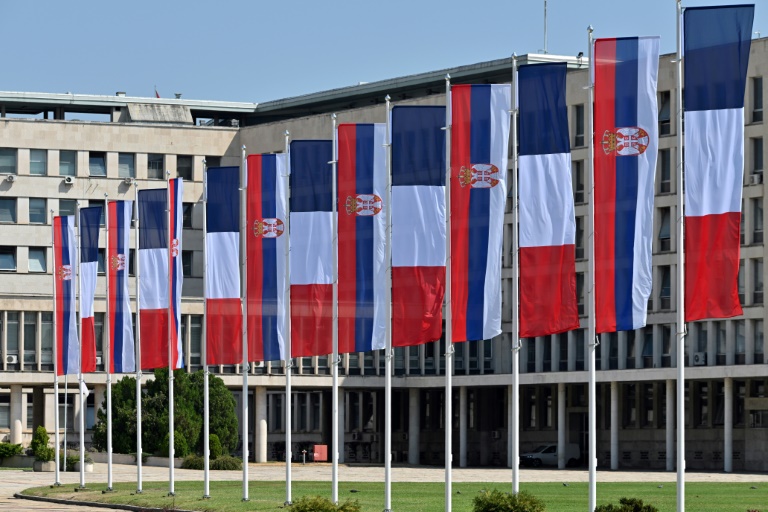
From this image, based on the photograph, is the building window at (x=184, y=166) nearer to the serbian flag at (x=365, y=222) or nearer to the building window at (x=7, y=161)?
the building window at (x=7, y=161)

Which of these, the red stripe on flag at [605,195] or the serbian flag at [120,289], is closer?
the red stripe on flag at [605,195]

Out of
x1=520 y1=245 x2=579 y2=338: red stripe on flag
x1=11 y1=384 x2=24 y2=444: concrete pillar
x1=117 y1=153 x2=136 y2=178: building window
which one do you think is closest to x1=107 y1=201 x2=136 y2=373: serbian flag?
x1=520 y1=245 x2=579 y2=338: red stripe on flag

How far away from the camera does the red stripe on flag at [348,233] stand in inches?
1575

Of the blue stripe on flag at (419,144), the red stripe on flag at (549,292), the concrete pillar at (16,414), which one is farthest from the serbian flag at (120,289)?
the concrete pillar at (16,414)

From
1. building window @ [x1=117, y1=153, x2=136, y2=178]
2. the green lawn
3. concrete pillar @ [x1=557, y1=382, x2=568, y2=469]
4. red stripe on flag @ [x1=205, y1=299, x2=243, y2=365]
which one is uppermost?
building window @ [x1=117, y1=153, x2=136, y2=178]

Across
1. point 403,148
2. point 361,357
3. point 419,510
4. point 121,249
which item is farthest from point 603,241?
point 361,357

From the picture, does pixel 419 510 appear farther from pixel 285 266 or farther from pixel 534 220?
pixel 534 220

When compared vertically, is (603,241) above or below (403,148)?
below

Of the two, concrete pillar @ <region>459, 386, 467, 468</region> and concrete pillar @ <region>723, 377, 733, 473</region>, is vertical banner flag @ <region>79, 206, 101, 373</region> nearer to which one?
concrete pillar @ <region>723, 377, 733, 473</region>

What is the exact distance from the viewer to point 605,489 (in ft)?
185

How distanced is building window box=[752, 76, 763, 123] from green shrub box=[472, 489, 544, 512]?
56.7 meters

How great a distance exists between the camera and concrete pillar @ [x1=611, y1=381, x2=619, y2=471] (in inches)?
3600

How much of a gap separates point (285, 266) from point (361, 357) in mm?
60407

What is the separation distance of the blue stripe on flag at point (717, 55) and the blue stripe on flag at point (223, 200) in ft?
62.9
